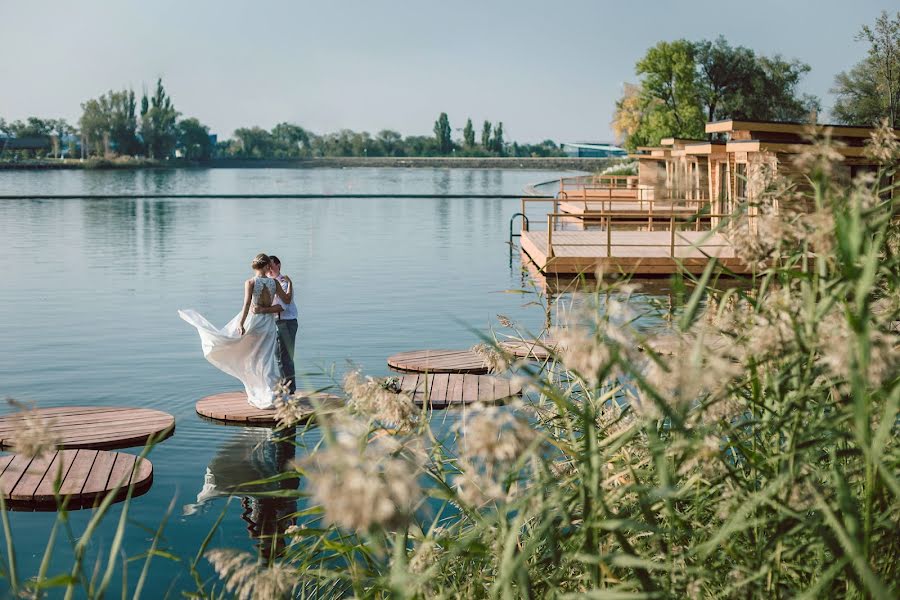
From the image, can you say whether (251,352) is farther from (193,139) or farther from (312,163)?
(193,139)

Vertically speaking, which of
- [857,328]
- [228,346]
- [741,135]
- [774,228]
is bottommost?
[228,346]

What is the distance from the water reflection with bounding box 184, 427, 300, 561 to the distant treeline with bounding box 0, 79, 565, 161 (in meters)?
139

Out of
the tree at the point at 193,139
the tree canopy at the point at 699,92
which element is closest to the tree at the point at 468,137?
the tree at the point at 193,139

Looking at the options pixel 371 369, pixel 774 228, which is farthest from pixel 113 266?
pixel 774 228

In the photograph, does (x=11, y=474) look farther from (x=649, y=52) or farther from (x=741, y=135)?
(x=649, y=52)

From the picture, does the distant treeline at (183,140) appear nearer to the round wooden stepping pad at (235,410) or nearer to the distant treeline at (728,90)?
the distant treeline at (728,90)

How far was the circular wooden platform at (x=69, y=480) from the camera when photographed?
7.00 meters

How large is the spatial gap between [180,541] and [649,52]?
202 feet

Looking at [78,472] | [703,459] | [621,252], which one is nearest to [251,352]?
[78,472]

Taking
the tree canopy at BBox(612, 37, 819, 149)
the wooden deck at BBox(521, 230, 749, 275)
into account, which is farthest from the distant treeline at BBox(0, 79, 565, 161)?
the wooden deck at BBox(521, 230, 749, 275)

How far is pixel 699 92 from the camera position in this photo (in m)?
69.3

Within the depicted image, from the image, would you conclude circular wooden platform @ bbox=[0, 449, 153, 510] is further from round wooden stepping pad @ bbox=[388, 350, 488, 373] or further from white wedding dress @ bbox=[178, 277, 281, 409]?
round wooden stepping pad @ bbox=[388, 350, 488, 373]

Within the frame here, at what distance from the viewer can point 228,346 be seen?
9570 mm

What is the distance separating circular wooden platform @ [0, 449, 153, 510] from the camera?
A: 700cm
